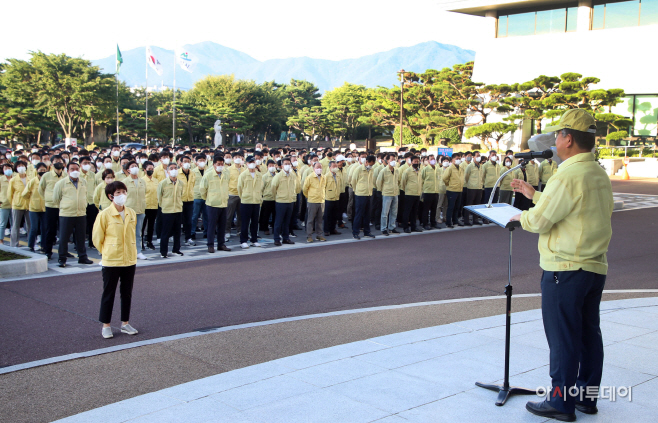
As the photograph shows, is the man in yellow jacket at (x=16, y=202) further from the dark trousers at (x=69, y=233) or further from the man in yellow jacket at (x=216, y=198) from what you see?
the man in yellow jacket at (x=216, y=198)

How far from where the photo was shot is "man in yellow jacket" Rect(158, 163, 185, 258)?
12.0 metres

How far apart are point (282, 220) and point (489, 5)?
49.7 m

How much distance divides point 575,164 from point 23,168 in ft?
40.2

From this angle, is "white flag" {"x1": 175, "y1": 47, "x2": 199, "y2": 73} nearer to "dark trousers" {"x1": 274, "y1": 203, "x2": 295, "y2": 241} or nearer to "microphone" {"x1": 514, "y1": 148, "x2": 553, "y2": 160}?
"dark trousers" {"x1": 274, "y1": 203, "x2": 295, "y2": 241}

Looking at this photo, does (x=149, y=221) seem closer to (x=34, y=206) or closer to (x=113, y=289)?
(x=34, y=206)

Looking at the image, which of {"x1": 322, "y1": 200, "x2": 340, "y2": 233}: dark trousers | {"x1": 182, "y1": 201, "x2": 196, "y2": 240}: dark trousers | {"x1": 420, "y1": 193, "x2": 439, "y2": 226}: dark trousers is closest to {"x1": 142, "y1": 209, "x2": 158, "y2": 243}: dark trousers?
{"x1": 182, "y1": 201, "x2": 196, "y2": 240}: dark trousers

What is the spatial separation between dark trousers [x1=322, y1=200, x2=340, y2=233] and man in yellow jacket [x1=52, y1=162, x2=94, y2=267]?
20.8 feet

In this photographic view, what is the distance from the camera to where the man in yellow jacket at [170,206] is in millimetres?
12008

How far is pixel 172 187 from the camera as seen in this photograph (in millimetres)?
12102

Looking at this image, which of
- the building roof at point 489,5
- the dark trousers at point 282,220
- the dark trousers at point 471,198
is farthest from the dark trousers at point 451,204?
the building roof at point 489,5

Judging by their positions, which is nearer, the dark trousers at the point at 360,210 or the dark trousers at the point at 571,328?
the dark trousers at the point at 571,328

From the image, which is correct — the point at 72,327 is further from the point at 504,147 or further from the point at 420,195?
the point at 504,147

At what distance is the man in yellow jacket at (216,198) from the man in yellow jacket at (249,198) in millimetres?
533

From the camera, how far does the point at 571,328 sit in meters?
4.07
